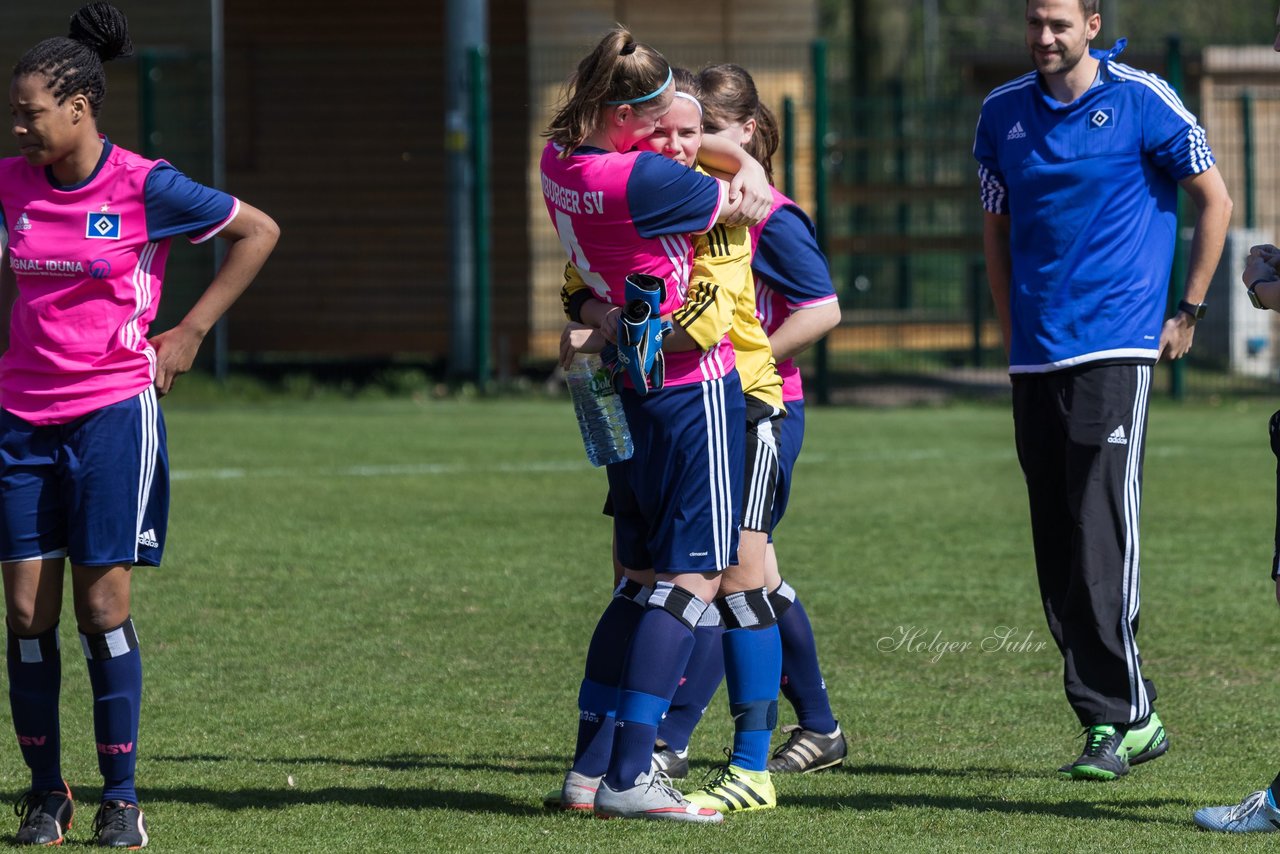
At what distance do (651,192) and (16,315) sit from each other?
151 cm

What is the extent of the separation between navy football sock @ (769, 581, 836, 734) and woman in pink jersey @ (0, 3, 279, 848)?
181 centimetres

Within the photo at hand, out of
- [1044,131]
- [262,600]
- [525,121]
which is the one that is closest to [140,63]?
[525,121]

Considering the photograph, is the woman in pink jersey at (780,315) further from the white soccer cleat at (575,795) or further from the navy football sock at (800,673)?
the white soccer cleat at (575,795)

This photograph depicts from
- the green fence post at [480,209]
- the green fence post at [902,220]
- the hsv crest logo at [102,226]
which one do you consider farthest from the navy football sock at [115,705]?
the green fence post at [902,220]

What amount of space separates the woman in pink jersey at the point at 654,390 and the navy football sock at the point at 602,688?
12cm

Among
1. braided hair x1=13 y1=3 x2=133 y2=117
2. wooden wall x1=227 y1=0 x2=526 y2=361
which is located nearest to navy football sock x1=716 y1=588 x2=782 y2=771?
braided hair x1=13 y1=3 x2=133 y2=117

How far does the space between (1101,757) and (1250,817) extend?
0.71m

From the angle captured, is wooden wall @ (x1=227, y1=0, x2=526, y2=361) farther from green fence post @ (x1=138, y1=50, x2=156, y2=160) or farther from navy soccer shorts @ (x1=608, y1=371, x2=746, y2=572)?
navy soccer shorts @ (x1=608, y1=371, x2=746, y2=572)

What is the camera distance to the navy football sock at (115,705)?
14.6ft

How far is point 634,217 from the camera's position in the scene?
4418 millimetres

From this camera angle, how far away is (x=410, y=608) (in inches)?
295

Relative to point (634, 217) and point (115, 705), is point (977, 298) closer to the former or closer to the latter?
point (634, 217)

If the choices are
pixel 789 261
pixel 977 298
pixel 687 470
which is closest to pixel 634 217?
pixel 687 470

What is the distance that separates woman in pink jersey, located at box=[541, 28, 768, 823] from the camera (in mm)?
4410
